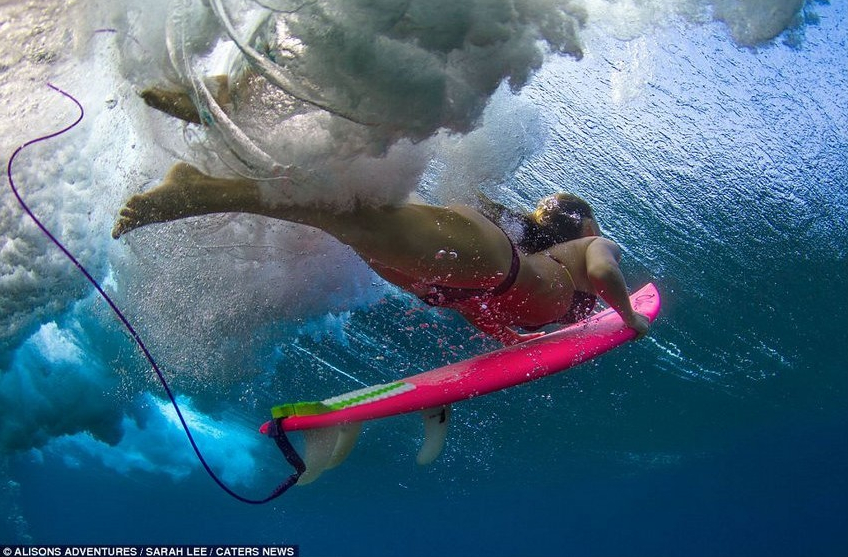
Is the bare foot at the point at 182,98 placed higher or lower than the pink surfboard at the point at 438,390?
higher

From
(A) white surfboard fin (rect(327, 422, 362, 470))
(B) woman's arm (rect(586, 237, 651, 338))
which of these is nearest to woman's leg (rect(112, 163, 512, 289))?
(B) woman's arm (rect(586, 237, 651, 338))

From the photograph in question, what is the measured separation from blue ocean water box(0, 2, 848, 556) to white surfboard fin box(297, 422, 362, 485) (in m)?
1.73

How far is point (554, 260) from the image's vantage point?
4.21 meters

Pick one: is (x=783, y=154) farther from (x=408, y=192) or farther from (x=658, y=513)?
(x=658, y=513)

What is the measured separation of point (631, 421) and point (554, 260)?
19757 mm

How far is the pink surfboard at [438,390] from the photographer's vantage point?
12.4 feet

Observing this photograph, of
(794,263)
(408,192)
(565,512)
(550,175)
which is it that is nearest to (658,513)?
(565,512)

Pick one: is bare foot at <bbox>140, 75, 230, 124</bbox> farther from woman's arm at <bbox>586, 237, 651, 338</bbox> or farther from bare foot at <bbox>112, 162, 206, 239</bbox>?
woman's arm at <bbox>586, 237, 651, 338</bbox>

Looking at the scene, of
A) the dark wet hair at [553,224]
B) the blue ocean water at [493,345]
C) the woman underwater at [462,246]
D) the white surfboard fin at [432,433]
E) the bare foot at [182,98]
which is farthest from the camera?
the blue ocean water at [493,345]

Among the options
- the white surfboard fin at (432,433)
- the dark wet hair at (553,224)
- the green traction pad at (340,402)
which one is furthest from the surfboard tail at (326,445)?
the dark wet hair at (553,224)

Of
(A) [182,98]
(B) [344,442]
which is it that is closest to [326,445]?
(B) [344,442]

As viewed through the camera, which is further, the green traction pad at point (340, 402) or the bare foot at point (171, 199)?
the green traction pad at point (340, 402)

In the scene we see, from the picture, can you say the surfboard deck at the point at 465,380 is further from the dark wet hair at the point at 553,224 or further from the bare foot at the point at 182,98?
the bare foot at the point at 182,98

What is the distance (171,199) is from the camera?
2.76 meters
